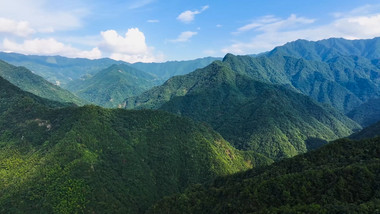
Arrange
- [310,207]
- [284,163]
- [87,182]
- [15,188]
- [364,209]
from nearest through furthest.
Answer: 1. [364,209]
2. [310,207]
3. [284,163]
4. [15,188]
5. [87,182]

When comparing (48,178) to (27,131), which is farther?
(27,131)

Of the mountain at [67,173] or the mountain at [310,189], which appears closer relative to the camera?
the mountain at [310,189]

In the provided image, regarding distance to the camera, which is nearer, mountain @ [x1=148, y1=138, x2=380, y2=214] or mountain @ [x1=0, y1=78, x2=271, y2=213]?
mountain @ [x1=148, y1=138, x2=380, y2=214]

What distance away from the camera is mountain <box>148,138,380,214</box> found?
312 ft

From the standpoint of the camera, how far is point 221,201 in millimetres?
124125

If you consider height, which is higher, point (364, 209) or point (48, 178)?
point (364, 209)

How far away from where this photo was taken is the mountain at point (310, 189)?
95.0 metres

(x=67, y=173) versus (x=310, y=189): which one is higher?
(x=310, y=189)

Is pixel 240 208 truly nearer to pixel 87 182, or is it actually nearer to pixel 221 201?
pixel 221 201

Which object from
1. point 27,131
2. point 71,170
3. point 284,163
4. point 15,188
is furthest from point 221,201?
point 27,131

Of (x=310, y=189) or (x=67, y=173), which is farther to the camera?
(x=67, y=173)

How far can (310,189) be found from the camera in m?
104

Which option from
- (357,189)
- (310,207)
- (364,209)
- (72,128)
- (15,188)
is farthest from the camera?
(72,128)

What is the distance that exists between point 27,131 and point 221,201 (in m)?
144
